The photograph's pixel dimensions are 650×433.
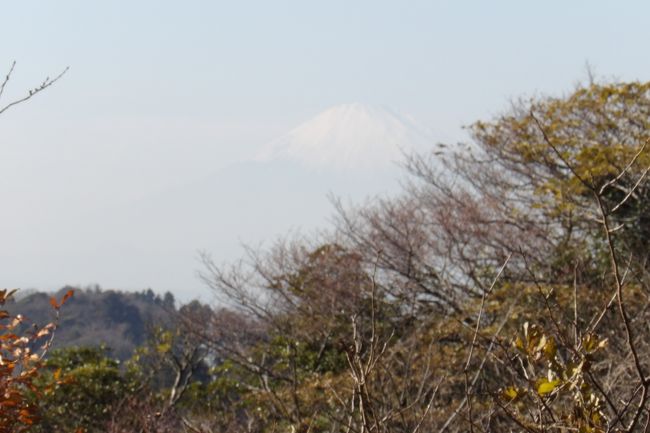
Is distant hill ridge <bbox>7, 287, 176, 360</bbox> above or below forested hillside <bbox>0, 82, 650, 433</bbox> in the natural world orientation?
above

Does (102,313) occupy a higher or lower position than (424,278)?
higher

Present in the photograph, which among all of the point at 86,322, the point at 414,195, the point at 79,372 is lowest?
the point at 79,372

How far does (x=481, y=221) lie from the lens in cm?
1320

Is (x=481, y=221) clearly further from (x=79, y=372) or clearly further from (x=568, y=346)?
(x=568, y=346)

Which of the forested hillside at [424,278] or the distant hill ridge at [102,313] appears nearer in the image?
the forested hillside at [424,278]

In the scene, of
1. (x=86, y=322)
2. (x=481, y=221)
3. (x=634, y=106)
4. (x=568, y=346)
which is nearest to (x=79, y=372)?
(x=481, y=221)

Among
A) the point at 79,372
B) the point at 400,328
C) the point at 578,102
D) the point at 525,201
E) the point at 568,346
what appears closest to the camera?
the point at 568,346

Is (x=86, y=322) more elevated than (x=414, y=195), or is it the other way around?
(x=86, y=322)

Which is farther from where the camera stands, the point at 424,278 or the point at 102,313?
the point at 102,313

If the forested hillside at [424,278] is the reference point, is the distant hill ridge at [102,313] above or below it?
above

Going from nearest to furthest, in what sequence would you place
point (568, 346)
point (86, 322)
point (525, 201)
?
point (568, 346) < point (525, 201) < point (86, 322)

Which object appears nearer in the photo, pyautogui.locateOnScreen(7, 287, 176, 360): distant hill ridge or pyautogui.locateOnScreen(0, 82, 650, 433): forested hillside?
pyautogui.locateOnScreen(0, 82, 650, 433): forested hillside

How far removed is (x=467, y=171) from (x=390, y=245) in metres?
2.67

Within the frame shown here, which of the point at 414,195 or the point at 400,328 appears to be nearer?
the point at 400,328
